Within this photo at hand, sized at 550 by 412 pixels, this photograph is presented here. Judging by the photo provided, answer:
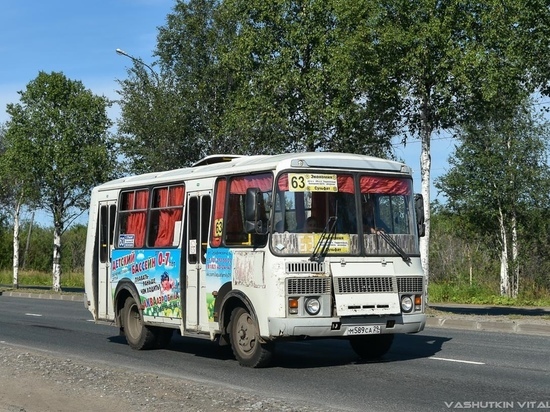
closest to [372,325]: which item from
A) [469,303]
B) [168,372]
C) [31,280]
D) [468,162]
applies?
[168,372]

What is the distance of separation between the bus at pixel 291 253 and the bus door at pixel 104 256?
2133 mm

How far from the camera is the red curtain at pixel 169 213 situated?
15617 millimetres

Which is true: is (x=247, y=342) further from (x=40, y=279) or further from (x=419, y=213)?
(x=40, y=279)

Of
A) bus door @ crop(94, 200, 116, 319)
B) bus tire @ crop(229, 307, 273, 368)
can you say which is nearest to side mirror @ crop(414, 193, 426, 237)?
bus tire @ crop(229, 307, 273, 368)

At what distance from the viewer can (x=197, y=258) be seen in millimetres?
14867

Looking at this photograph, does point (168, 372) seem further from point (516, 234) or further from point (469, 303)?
point (516, 234)

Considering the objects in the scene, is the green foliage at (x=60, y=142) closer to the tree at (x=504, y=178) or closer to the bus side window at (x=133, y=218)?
the tree at (x=504, y=178)

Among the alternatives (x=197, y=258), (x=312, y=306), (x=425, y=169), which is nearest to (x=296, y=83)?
(x=425, y=169)

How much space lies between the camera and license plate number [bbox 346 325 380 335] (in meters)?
13.0

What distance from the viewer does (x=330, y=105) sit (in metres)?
28.9

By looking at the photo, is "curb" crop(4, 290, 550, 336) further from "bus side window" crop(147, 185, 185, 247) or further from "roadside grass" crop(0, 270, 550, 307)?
"roadside grass" crop(0, 270, 550, 307)

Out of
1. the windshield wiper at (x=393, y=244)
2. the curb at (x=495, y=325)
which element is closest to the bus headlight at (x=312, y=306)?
the windshield wiper at (x=393, y=244)

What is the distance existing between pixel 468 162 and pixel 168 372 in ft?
97.3

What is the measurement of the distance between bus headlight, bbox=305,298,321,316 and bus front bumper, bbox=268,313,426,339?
0.29 ft
